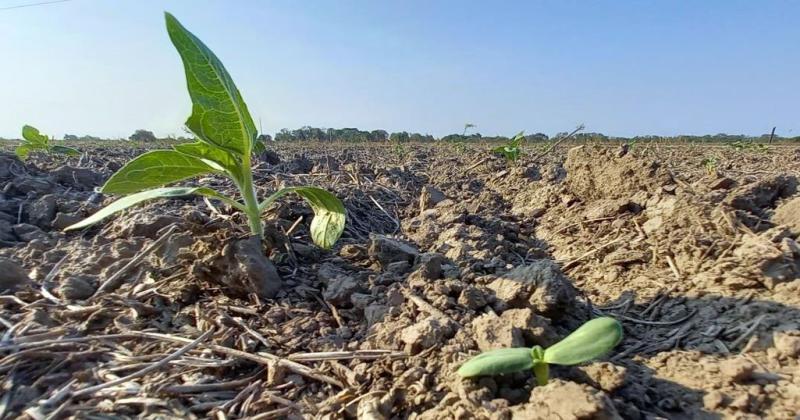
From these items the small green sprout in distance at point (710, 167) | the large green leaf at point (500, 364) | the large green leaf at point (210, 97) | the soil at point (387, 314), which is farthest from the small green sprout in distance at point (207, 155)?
the small green sprout in distance at point (710, 167)

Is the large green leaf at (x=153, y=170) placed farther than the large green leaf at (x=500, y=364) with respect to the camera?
Yes

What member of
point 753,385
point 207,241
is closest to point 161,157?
point 207,241

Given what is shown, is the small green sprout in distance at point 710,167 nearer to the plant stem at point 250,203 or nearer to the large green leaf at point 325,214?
the large green leaf at point 325,214

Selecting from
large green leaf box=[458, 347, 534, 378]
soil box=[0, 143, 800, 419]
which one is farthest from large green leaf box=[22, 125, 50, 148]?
large green leaf box=[458, 347, 534, 378]

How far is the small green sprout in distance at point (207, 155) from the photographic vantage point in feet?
4.97

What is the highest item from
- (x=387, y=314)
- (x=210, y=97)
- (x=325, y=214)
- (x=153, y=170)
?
(x=210, y=97)

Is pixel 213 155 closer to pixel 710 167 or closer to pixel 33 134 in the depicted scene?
pixel 33 134

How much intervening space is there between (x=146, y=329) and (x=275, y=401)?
0.52 m

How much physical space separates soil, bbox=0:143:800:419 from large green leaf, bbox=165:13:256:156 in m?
0.36

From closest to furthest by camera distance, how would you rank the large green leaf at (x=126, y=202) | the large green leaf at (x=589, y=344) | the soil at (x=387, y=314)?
→ the large green leaf at (x=589, y=344), the soil at (x=387, y=314), the large green leaf at (x=126, y=202)

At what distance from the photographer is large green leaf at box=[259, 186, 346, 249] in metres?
1.84

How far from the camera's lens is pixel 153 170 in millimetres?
1715

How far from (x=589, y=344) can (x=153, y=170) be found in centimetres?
152

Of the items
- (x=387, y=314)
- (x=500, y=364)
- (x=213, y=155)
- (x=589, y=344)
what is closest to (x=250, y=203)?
(x=213, y=155)
